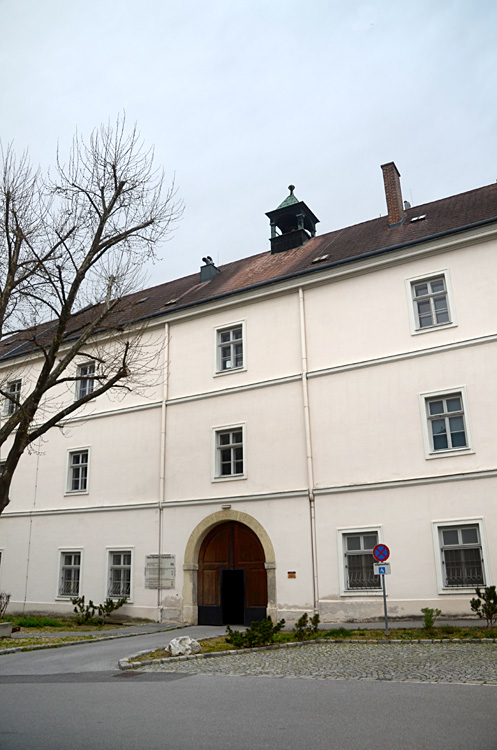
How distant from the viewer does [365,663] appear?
1047cm

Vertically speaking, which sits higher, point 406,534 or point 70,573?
point 406,534

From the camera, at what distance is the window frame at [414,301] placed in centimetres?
1770

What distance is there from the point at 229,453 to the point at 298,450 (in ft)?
8.64

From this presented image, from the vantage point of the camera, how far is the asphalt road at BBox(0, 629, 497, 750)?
5.79 meters

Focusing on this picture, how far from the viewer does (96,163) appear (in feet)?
57.5

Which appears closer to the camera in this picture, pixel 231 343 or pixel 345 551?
pixel 345 551

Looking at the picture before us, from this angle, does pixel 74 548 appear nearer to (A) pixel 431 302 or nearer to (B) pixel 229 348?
(B) pixel 229 348

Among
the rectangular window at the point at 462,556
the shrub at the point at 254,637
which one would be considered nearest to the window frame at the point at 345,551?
the rectangular window at the point at 462,556

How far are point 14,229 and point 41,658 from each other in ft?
33.9

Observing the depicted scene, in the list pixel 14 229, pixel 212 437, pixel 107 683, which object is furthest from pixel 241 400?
pixel 107 683

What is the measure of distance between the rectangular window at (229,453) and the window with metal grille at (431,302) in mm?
6436

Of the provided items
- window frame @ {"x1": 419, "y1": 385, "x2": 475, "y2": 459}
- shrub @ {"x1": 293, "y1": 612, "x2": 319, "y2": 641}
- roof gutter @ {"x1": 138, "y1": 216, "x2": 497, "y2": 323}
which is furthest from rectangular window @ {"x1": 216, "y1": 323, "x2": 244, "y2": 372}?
shrub @ {"x1": 293, "y1": 612, "x2": 319, "y2": 641}

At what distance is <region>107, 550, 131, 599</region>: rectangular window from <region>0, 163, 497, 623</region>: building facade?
0.05 meters

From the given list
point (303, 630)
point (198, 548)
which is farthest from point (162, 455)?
point (303, 630)
